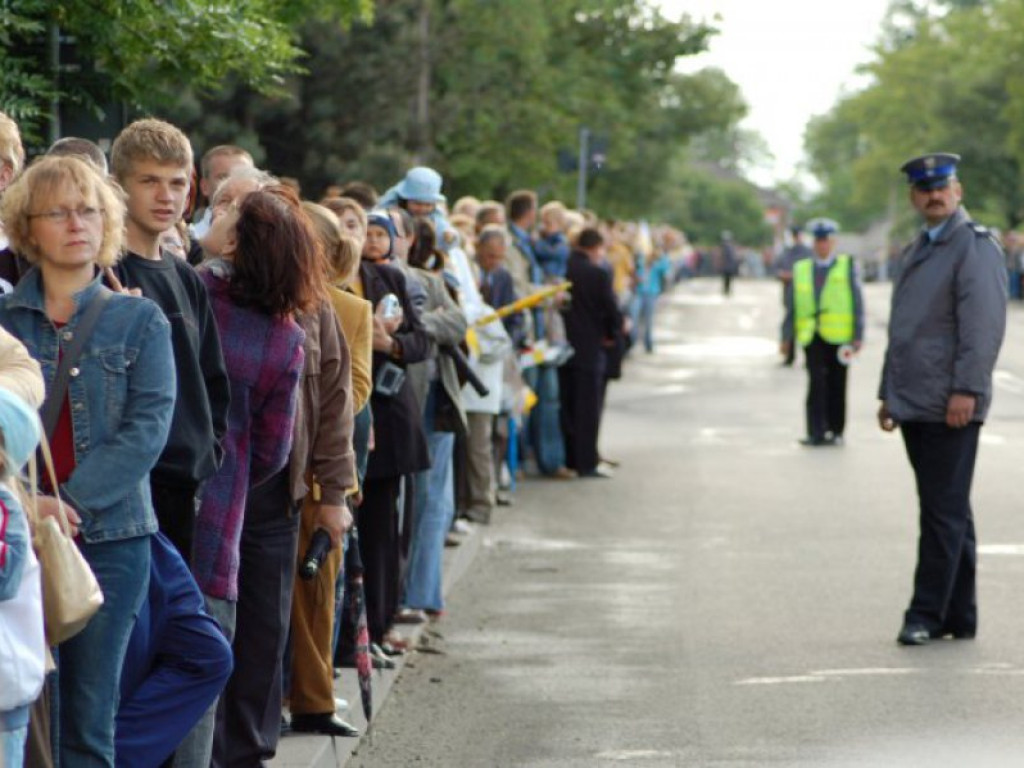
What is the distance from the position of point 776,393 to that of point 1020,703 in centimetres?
1893

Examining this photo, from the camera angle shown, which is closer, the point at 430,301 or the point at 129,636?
the point at 129,636

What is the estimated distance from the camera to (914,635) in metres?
10.1

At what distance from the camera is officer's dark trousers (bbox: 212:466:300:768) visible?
6.97 meters

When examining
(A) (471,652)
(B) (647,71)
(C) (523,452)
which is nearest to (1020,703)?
(A) (471,652)

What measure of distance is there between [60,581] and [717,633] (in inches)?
232

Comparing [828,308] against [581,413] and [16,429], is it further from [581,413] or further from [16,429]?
[16,429]

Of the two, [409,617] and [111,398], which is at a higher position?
[111,398]

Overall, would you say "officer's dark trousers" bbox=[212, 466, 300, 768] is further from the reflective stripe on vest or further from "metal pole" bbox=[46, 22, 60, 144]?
the reflective stripe on vest

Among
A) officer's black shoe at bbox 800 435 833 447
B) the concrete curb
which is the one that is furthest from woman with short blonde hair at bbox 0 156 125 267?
officer's black shoe at bbox 800 435 833 447

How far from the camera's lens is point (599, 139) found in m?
32.2

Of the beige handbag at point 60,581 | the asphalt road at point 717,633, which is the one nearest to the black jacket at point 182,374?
the beige handbag at point 60,581

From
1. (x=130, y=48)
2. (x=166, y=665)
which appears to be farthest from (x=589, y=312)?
(x=166, y=665)

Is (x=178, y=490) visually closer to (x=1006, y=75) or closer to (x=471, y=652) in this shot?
(x=471, y=652)

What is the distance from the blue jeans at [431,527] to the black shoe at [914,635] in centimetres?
193
